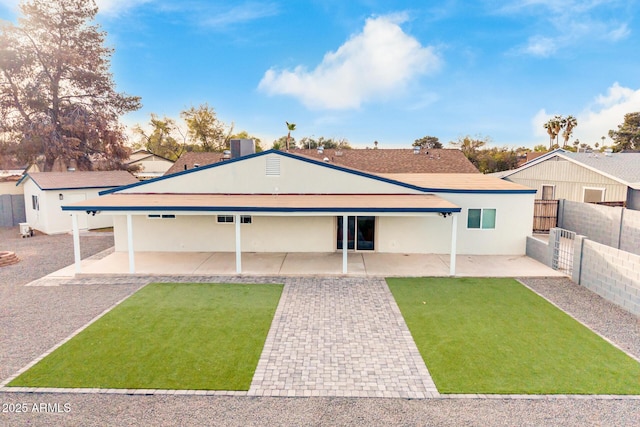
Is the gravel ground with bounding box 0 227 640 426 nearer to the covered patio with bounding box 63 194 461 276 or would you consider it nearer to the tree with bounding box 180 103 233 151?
the covered patio with bounding box 63 194 461 276

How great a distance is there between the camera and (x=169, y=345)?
734 centimetres

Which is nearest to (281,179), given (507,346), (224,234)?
(224,234)

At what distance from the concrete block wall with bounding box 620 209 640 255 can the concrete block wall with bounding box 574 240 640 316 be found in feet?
15.9

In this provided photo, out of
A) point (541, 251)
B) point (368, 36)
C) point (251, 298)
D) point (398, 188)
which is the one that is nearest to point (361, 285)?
point (251, 298)

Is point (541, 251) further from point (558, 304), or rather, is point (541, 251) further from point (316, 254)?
point (316, 254)

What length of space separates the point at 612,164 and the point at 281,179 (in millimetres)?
19359

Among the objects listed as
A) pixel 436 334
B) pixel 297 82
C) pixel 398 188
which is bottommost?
pixel 436 334

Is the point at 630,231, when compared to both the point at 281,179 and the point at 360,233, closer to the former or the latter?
the point at 360,233

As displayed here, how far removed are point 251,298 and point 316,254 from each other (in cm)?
505

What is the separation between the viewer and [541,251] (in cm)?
1343

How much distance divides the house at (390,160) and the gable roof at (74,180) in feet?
20.3

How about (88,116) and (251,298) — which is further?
(88,116)

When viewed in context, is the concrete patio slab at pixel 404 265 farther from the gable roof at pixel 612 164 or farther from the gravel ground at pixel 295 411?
the gable roof at pixel 612 164

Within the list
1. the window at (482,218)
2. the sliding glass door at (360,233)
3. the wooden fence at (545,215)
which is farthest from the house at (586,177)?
the sliding glass door at (360,233)
